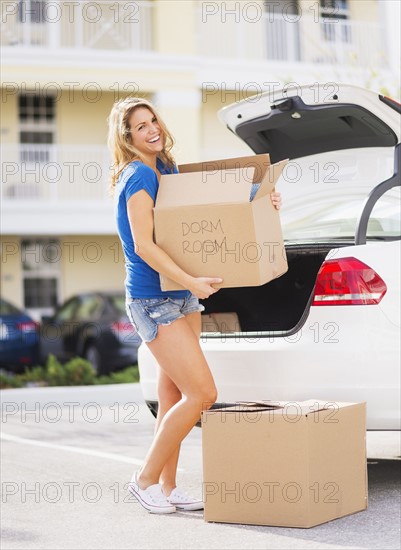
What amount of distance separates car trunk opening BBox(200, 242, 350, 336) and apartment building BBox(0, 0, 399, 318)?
537 inches

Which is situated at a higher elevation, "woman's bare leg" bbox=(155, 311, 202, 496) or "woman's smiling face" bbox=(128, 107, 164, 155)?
"woman's smiling face" bbox=(128, 107, 164, 155)

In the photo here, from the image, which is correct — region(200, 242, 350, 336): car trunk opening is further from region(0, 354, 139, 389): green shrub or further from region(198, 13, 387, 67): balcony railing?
region(198, 13, 387, 67): balcony railing

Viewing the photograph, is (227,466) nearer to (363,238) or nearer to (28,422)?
(363,238)

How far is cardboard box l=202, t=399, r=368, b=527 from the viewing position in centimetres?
440

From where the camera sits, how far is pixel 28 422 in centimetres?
887

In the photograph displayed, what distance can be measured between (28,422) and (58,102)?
14093 mm

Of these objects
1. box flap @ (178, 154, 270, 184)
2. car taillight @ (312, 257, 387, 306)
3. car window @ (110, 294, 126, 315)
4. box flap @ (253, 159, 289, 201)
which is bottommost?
car window @ (110, 294, 126, 315)

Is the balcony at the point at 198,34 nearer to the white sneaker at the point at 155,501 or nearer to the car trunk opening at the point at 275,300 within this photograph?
the car trunk opening at the point at 275,300

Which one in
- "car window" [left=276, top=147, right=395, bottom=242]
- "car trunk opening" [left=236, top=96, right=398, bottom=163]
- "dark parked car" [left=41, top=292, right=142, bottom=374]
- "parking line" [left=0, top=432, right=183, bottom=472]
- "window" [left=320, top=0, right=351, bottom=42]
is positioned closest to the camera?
"car trunk opening" [left=236, top=96, right=398, bottom=163]

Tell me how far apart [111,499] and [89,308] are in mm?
9561

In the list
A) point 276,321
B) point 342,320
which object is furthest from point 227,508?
point 276,321

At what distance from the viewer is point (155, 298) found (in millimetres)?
4742

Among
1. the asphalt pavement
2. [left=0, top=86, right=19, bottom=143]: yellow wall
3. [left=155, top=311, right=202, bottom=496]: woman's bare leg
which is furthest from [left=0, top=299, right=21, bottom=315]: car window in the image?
[left=155, top=311, right=202, bottom=496]: woman's bare leg

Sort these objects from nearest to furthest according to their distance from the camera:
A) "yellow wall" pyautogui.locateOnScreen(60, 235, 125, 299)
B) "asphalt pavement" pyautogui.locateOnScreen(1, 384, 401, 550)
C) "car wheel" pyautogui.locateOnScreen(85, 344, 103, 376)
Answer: "asphalt pavement" pyautogui.locateOnScreen(1, 384, 401, 550), "car wheel" pyautogui.locateOnScreen(85, 344, 103, 376), "yellow wall" pyautogui.locateOnScreen(60, 235, 125, 299)
